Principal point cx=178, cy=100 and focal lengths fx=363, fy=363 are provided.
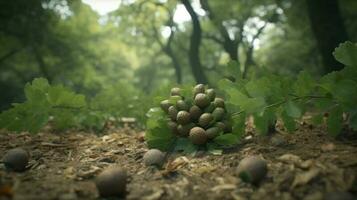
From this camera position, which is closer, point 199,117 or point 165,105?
point 199,117

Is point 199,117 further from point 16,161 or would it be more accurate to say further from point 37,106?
point 37,106

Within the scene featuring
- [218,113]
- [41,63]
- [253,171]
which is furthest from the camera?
[41,63]

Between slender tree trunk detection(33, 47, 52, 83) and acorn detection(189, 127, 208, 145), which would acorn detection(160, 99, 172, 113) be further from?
slender tree trunk detection(33, 47, 52, 83)

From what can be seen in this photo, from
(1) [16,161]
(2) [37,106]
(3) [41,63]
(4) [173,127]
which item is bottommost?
(1) [16,161]

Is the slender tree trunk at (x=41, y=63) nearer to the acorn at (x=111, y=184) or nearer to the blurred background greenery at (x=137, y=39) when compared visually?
the blurred background greenery at (x=137, y=39)

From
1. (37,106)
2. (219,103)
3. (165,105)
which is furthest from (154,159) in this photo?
(37,106)

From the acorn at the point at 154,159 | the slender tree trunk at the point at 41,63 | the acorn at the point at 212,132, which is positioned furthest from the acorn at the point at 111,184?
the slender tree trunk at the point at 41,63

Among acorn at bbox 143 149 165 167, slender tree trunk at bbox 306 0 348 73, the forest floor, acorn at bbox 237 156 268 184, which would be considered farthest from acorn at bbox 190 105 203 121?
slender tree trunk at bbox 306 0 348 73
